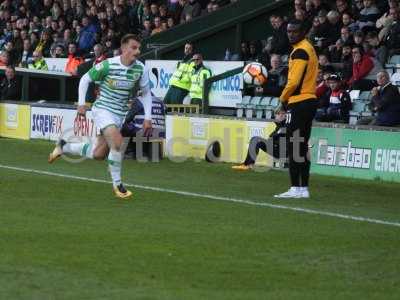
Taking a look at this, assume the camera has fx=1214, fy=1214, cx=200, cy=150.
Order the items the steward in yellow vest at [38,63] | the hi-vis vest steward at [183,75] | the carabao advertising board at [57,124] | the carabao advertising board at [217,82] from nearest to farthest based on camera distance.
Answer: the carabao advertising board at [57,124] → the carabao advertising board at [217,82] → the hi-vis vest steward at [183,75] → the steward in yellow vest at [38,63]

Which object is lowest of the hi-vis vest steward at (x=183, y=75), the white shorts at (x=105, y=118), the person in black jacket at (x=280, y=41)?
the white shorts at (x=105, y=118)

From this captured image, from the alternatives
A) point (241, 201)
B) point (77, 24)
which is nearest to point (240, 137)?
point (241, 201)

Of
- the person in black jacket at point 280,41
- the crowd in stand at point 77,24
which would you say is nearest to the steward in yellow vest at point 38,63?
the crowd in stand at point 77,24

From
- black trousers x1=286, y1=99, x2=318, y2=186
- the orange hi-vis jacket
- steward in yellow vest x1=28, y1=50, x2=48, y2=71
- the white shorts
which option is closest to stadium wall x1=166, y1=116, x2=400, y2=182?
black trousers x1=286, y1=99, x2=318, y2=186

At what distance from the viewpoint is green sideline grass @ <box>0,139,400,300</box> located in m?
8.09

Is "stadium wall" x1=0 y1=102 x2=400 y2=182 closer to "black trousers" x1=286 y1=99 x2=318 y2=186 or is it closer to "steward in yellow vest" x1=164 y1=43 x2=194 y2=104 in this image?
"steward in yellow vest" x1=164 y1=43 x2=194 y2=104

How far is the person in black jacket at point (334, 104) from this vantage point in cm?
1953

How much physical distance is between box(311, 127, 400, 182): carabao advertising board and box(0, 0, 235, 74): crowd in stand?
10.4 meters

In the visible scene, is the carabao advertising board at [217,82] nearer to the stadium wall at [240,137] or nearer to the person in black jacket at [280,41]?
the person in black jacket at [280,41]

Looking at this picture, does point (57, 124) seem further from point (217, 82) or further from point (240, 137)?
point (240, 137)

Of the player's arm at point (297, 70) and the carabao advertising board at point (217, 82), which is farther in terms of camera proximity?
the carabao advertising board at point (217, 82)

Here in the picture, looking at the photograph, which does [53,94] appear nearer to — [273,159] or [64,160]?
[64,160]

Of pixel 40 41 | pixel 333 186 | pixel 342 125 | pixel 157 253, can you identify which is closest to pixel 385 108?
pixel 342 125

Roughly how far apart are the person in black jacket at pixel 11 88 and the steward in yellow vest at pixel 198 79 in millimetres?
4667
